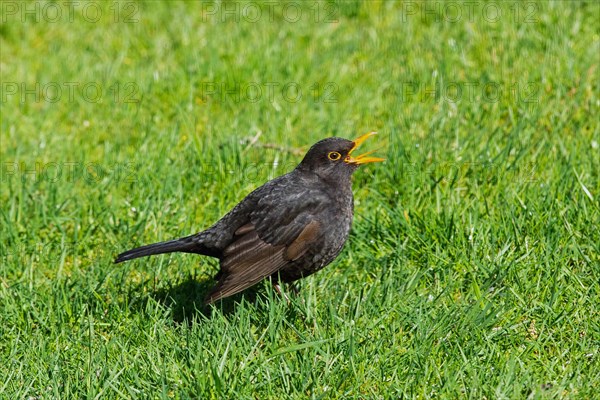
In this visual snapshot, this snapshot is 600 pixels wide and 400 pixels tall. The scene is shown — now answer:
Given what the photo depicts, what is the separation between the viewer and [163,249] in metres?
4.85

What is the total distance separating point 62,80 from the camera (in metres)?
7.67

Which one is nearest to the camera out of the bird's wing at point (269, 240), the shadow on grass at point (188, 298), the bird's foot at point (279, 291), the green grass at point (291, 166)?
the green grass at point (291, 166)

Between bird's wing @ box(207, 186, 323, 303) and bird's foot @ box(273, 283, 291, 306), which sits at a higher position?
bird's wing @ box(207, 186, 323, 303)

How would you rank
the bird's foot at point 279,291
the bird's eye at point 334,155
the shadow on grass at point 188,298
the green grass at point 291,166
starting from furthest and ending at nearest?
the bird's eye at point 334,155 → the shadow on grass at point 188,298 → the bird's foot at point 279,291 → the green grass at point 291,166

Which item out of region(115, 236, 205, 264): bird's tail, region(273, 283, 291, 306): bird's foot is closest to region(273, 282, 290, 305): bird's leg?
region(273, 283, 291, 306): bird's foot

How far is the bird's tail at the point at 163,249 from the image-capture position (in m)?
4.84

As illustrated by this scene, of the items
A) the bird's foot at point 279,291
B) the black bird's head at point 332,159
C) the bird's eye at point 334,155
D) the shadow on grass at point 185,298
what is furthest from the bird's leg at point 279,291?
the bird's eye at point 334,155

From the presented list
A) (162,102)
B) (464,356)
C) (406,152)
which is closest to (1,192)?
(162,102)

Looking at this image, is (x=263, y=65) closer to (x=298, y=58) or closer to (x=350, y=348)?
(x=298, y=58)

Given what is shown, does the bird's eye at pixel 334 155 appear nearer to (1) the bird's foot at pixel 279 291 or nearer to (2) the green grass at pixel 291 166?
(2) the green grass at pixel 291 166

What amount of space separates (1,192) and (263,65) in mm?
2344

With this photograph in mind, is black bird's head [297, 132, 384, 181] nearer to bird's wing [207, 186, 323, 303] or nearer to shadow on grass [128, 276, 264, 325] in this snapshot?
bird's wing [207, 186, 323, 303]

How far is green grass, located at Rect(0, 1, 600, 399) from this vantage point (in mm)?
4145

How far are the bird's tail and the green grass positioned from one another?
26 centimetres
